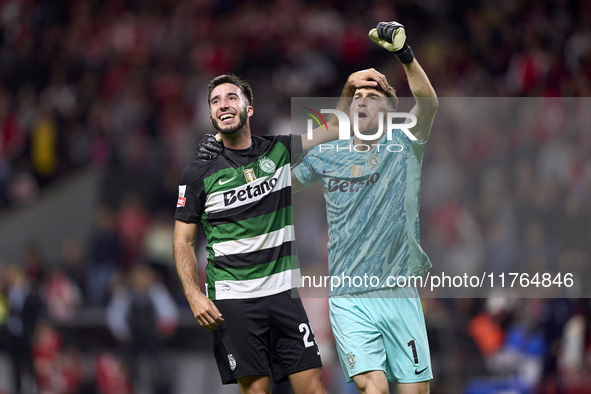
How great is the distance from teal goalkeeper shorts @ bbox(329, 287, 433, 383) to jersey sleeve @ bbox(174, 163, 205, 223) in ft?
3.76

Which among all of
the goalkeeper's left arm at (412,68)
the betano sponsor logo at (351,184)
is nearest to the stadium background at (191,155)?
the betano sponsor logo at (351,184)

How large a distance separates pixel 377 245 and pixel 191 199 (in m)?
1.28

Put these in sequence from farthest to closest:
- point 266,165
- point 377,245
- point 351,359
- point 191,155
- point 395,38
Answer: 1. point 191,155
2. point 266,165
3. point 377,245
4. point 351,359
5. point 395,38

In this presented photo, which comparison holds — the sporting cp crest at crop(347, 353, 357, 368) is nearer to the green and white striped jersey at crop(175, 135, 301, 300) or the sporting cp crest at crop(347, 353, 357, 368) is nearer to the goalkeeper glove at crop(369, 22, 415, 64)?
the green and white striped jersey at crop(175, 135, 301, 300)

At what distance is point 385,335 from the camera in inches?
213

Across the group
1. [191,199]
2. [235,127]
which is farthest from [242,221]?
[235,127]

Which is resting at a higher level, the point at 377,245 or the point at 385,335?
the point at 377,245

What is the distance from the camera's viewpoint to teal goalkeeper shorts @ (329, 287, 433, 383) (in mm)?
5316

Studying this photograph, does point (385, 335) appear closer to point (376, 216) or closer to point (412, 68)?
point (376, 216)

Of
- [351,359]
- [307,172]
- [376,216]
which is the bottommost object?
[351,359]

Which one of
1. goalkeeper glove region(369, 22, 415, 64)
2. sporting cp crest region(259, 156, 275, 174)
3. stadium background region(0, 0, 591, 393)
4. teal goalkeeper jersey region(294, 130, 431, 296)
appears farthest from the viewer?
stadium background region(0, 0, 591, 393)

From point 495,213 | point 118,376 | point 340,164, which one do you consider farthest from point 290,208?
point 118,376

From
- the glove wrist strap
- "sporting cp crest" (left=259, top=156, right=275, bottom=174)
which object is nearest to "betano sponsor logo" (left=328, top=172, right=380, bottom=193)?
"sporting cp crest" (left=259, top=156, right=275, bottom=174)

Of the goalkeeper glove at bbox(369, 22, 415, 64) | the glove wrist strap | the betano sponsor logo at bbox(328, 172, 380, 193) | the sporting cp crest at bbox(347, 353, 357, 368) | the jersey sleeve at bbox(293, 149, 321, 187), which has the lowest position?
the sporting cp crest at bbox(347, 353, 357, 368)
